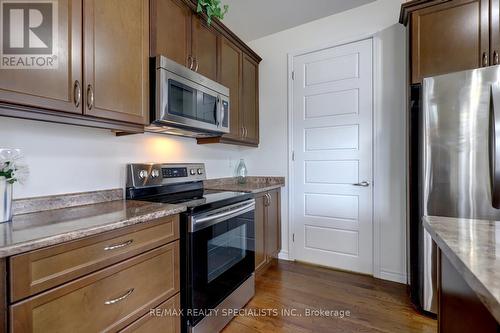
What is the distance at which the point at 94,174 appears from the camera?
5.17 ft

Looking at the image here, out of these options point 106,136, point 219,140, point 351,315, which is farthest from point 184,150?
point 351,315

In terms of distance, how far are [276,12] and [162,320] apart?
9.11ft

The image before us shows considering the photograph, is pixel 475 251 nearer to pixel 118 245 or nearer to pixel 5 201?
pixel 118 245

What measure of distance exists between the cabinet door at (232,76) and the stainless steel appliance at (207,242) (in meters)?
0.63

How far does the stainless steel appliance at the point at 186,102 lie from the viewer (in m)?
1.56

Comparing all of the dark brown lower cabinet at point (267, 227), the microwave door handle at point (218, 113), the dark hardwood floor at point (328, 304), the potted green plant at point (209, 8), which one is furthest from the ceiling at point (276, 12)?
the dark hardwood floor at point (328, 304)

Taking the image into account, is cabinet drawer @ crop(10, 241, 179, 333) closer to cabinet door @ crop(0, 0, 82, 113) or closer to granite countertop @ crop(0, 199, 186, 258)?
granite countertop @ crop(0, 199, 186, 258)

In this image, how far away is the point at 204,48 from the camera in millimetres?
2055

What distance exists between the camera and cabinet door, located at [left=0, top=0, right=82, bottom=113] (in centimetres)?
99

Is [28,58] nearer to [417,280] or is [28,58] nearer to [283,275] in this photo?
[283,275]

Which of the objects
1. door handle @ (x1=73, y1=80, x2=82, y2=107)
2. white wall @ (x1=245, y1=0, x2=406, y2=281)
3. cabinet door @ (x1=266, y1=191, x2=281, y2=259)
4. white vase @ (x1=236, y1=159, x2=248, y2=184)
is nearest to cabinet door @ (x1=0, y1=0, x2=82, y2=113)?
door handle @ (x1=73, y1=80, x2=82, y2=107)

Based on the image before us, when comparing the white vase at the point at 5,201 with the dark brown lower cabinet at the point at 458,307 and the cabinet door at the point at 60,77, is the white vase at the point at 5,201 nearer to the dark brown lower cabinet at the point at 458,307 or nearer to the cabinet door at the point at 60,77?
the cabinet door at the point at 60,77

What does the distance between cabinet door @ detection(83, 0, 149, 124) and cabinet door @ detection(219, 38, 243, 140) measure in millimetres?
868

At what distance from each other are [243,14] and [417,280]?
2.87 m
